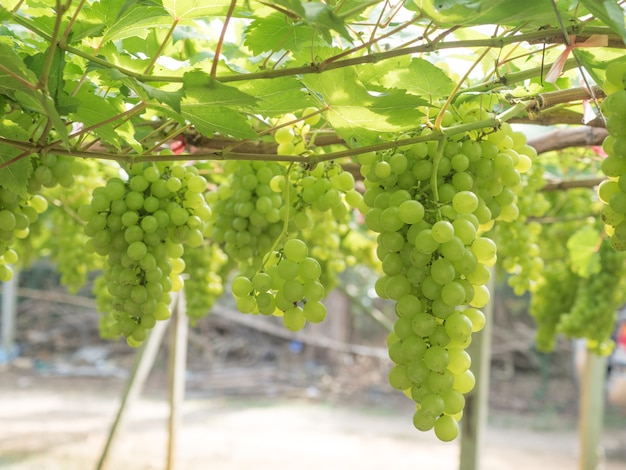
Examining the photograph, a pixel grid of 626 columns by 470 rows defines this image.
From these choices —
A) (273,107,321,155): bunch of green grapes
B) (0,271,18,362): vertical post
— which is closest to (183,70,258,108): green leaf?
(273,107,321,155): bunch of green grapes

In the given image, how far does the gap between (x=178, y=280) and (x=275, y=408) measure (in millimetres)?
5538

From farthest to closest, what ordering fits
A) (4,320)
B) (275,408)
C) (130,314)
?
(4,320)
(275,408)
(130,314)

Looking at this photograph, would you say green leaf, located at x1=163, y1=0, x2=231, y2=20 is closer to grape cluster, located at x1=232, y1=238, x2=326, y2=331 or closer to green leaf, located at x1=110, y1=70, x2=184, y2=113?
green leaf, located at x1=110, y1=70, x2=184, y2=113

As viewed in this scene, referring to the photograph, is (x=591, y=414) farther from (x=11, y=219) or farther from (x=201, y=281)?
(x=11, y=219)

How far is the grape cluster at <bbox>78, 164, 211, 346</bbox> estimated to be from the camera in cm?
85

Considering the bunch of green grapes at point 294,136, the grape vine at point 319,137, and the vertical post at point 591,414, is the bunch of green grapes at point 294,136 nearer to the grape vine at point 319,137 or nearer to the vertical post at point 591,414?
the grape vine at point 319,137

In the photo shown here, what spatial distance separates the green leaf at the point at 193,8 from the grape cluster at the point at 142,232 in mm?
238

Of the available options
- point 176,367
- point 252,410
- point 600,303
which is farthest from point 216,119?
point 252,410

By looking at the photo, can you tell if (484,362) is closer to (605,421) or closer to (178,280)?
(178,280)

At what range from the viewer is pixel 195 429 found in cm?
536

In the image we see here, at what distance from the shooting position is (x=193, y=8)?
0.69 m

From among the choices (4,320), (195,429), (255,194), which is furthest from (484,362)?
(4,320)

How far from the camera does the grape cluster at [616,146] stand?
52 centimetres

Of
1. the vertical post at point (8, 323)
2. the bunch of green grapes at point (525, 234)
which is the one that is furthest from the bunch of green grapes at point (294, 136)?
the vertical post at point (8, 323)
